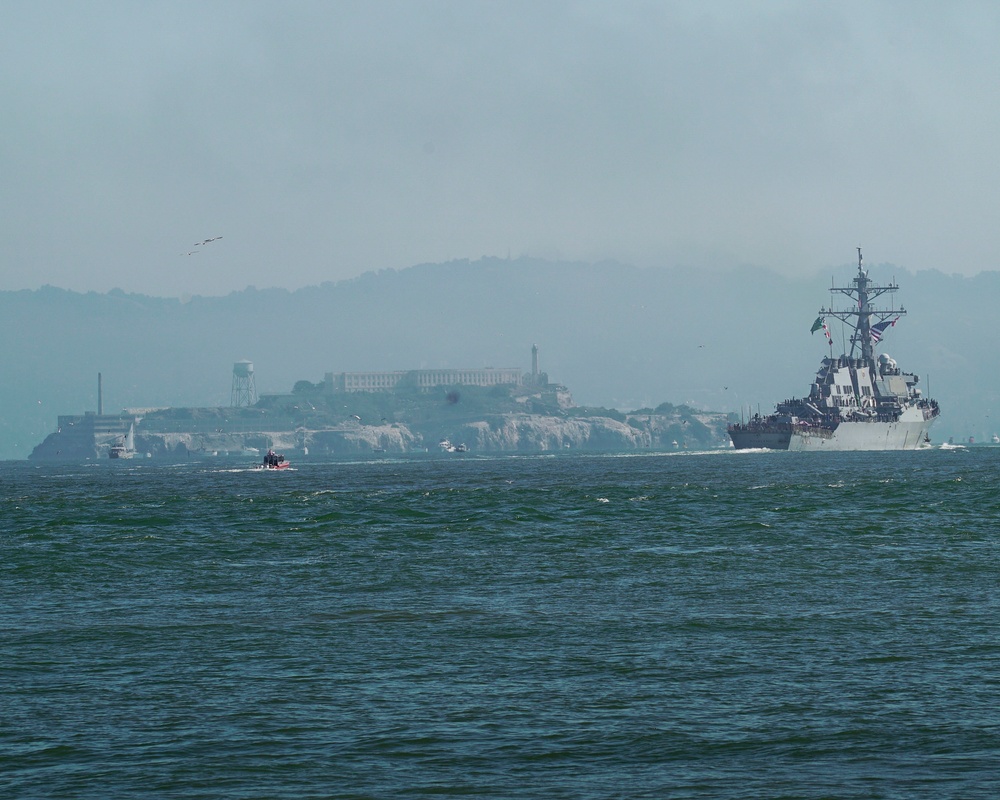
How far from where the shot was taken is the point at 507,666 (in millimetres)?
28469

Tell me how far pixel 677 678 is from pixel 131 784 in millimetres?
10652

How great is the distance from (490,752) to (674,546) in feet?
116

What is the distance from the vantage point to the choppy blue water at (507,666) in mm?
20750

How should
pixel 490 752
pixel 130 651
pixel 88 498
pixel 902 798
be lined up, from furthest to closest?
pixel 88 498 < pixel 130 651 < pixel 490 752 < pixel 902 798

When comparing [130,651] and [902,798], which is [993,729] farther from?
[130,651]

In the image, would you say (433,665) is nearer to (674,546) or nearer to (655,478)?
(674,546)

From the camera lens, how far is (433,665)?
28.7 metres

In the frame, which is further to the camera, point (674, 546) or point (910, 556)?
point (674, 546)

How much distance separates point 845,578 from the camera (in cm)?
4359

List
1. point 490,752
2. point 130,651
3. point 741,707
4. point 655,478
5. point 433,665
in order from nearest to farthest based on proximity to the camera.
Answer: point 490,752 → point 741,707 → point 433,665 → point 130,651 → point 655,478

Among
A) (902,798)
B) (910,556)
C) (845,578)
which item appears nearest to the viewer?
(902,798)

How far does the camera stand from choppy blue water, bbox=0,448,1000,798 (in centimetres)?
2075

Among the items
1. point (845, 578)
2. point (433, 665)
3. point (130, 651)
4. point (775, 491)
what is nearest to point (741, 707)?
point (433, 665)

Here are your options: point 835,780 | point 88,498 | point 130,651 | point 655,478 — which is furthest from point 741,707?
point 655,478
